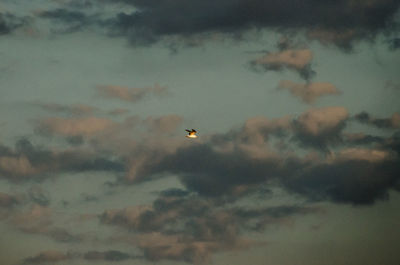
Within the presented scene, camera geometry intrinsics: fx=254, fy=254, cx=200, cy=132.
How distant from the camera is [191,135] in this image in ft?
183

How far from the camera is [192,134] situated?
5581 centimetres

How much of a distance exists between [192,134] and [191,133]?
33 centimetres

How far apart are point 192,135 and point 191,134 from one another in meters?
0.31

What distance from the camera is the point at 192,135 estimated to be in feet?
183

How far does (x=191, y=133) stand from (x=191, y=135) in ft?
1.44

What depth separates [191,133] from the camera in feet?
183

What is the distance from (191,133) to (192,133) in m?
0.24

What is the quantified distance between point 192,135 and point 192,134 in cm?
23

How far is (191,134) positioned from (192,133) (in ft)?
1.15

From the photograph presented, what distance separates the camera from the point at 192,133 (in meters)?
55.6

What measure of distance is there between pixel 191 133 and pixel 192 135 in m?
0.49
